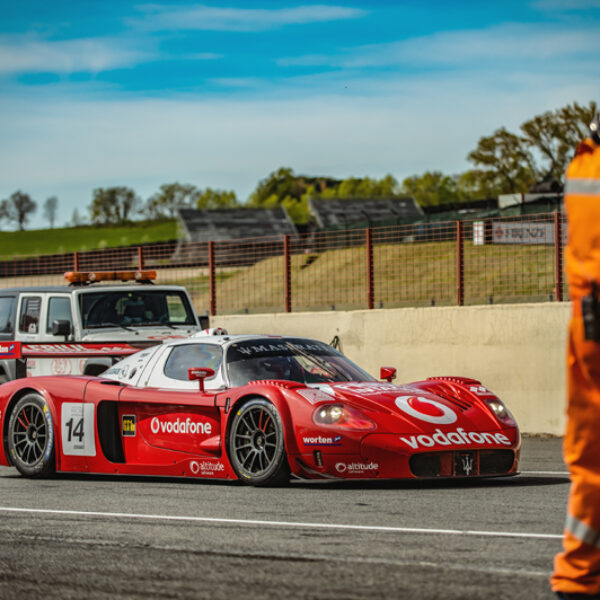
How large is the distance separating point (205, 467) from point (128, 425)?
3.16ft

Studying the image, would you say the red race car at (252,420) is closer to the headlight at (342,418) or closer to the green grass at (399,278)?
the headlight at (342,418)

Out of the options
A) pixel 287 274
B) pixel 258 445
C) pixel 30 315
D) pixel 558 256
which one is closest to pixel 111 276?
pixel 30 315

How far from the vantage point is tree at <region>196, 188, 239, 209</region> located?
563 feet

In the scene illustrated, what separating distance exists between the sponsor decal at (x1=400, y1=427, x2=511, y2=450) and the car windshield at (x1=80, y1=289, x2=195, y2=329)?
6734 millimetres

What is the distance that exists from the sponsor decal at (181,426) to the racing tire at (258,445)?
12.2 inches

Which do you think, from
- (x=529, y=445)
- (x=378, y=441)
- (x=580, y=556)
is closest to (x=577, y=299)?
(x=580, y=556)

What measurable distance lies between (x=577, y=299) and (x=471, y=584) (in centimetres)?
158

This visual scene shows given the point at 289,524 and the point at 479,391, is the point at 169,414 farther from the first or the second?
the point at 289,524

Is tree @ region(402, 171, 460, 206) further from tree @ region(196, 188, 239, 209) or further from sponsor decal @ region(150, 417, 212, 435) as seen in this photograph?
sponsor decal @ region(150, 417, 212, 435)

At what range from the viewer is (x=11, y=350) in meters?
14.2

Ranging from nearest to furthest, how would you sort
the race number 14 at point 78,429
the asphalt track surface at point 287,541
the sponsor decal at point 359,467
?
the asphalt track surface at point 287,541 → the sponsor decal at point 359,467 → the race number 14 at point 78,429

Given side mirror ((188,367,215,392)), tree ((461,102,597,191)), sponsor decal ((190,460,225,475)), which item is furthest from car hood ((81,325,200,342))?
tree ((461,102,597,191))

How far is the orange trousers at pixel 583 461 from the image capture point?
3.44 m

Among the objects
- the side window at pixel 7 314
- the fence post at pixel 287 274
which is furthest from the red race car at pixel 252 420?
the fence post at pixel 287 274
